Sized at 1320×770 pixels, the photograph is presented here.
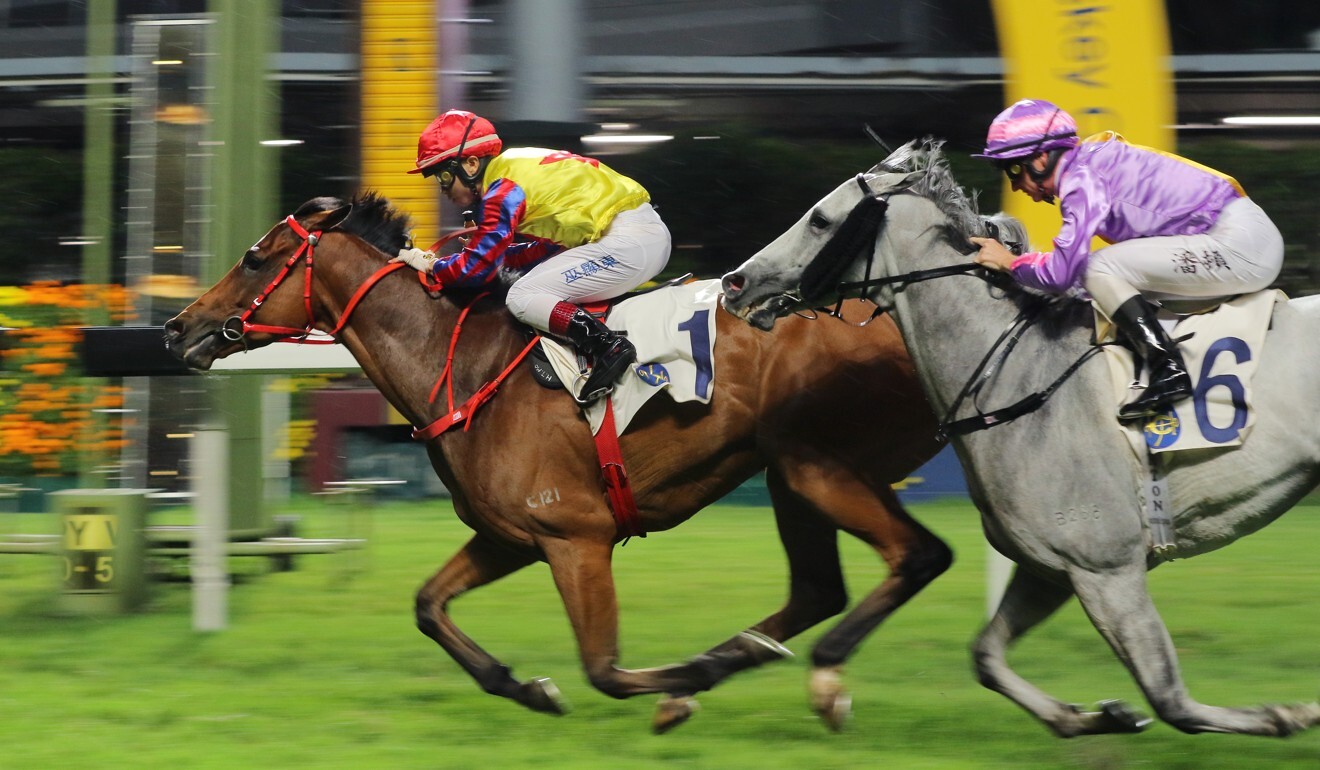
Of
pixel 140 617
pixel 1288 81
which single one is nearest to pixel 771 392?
pixel 140 617

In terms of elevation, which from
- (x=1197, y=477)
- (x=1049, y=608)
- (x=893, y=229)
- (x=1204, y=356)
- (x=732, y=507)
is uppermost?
(x=893, y=229)

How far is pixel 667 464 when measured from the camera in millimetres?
5059

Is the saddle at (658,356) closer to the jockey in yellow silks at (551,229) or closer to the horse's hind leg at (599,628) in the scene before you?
the jockey in yellow silks at (551,229)

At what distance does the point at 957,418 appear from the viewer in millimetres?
4414

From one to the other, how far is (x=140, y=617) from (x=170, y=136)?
2.35 metres

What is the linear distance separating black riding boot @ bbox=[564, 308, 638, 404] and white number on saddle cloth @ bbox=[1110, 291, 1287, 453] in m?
1.62

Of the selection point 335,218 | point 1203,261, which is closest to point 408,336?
point 335,218

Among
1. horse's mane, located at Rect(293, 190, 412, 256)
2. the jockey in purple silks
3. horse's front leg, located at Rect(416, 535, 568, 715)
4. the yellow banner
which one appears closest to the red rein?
horse's mane, located at Rect(293, 190, 412, 256)

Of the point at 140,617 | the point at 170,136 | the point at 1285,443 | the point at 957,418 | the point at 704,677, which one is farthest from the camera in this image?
the point at 170,136

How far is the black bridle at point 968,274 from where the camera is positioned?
4281mm

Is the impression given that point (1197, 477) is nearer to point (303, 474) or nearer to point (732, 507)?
point (732, 507)

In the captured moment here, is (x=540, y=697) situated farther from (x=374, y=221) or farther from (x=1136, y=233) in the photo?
(x=1136, y=233)

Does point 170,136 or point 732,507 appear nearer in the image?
point 170,136

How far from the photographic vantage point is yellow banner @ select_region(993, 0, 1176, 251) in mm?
5707
